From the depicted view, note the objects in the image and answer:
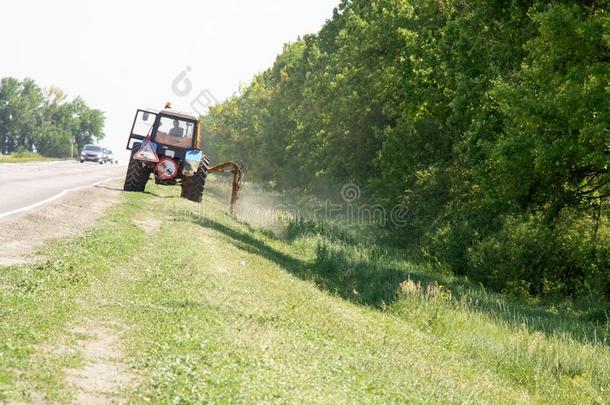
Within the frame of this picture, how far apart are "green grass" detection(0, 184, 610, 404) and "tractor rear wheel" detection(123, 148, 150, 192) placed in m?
9.66

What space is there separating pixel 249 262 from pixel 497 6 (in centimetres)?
1083

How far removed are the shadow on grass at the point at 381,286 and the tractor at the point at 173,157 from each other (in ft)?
12.9

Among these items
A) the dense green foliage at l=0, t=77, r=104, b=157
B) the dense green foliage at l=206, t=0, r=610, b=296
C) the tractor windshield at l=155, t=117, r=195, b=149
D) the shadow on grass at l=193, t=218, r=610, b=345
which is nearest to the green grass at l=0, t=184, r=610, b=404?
the shadow on grass at l=193, t=218, r=610, b=345

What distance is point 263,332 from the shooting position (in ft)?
30.6

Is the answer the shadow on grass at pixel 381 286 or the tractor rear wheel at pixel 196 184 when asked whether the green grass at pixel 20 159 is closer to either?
the tractor rear wheel at pixel 196 184

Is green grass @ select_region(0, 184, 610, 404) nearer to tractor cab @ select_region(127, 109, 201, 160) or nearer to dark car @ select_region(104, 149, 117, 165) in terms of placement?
tractor cab @ select_region(127, 109, 201, 160)

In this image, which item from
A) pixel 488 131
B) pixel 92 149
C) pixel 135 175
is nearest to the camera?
pixel 488 131

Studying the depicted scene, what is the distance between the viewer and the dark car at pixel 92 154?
7675 cm

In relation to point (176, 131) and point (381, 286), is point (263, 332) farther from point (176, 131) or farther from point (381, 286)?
point (176, 131)

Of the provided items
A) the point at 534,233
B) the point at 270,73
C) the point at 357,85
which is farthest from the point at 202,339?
the point at 270,73

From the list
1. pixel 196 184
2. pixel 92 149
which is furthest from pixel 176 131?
pixel 92 149

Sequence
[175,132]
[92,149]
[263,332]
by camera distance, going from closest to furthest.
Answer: [263,332] → [175,132] → [92,149]

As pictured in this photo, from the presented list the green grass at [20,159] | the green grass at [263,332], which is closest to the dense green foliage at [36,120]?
the green grass at [20,159]

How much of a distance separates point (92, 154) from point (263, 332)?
71.5 metres
